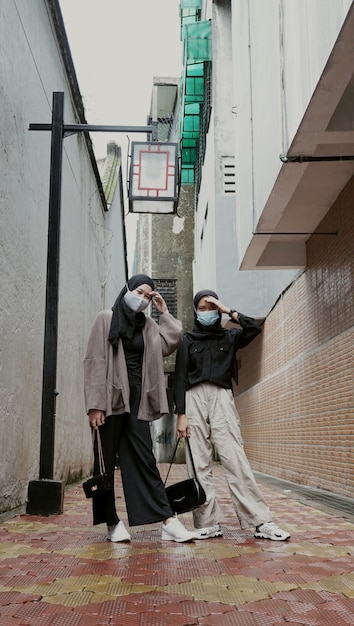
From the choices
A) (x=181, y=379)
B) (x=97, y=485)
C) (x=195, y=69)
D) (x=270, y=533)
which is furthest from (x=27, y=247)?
(x=195, y=69)

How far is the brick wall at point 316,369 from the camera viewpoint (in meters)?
6.79

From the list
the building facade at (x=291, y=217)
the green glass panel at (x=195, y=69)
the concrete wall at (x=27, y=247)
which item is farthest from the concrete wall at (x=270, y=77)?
the green glass panel at (x=195, y=69)

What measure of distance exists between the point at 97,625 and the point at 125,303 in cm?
242

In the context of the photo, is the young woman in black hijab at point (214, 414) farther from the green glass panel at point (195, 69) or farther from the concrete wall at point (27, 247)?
the green glass panel at point (195, 69)

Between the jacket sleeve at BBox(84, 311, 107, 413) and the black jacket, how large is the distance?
1.82 feet

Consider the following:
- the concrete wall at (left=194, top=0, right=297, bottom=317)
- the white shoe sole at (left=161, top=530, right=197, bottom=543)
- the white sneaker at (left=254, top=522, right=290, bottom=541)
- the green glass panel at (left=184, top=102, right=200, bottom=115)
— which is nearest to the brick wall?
the concrete wall at (left=194, top=0, right=297, bottom=317)

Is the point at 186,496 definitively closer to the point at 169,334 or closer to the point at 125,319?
the point at 169,334

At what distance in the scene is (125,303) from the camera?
4469 millimetres

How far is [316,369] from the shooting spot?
26.6ft

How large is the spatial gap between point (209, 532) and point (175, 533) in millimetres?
286

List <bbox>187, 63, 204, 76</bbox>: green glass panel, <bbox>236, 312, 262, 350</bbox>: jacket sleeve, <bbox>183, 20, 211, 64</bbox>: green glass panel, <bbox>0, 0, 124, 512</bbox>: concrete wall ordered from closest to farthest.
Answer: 1. <bbox>236, 312, 262, 350</bbox>: jacket sleeve
2. <bbox>0, 0, 124, 512</bbox>: concrete wall
3. <bbox>183, 20, 211, 64</bbox>: green glass panel
4. <bbox>187, 63, 204, 76</bbox>: green glass panel

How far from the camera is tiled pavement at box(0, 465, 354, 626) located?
248 centimetres

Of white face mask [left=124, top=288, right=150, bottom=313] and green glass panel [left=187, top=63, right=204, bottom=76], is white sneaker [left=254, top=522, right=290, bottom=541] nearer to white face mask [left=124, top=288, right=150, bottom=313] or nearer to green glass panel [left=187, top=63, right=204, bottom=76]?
white face mask [left=124, top=288, right=150, bottom=313]

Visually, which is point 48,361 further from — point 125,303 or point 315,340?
point 315,340
